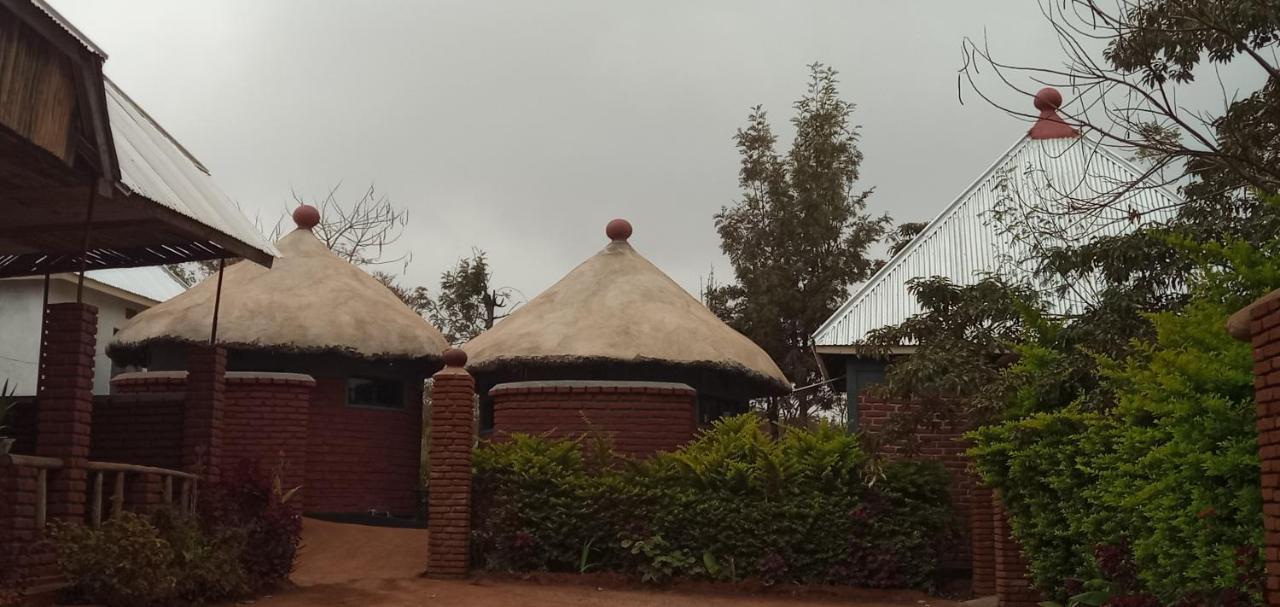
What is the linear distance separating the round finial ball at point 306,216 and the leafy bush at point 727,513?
7.13m

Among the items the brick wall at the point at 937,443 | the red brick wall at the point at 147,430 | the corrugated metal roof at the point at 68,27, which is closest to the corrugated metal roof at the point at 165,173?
the corrugated metal roof at the point at 68,27

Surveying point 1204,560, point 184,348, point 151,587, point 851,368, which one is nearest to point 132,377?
point 184,348

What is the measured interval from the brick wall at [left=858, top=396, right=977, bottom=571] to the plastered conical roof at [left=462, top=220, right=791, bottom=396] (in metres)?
2.43

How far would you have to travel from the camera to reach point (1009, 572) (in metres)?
11.9

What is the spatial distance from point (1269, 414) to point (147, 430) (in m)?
10.0

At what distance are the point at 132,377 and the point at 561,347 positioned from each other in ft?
19.4

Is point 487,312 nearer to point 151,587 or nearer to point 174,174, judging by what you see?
point 174,174

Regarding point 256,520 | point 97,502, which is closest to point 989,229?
point 256,520

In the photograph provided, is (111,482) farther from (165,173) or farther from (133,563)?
(165,173)

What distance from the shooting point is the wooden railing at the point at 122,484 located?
33.3 ft

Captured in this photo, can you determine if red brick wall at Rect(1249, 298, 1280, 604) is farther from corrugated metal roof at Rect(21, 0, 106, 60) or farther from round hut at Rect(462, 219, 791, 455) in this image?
round hut at Rect(462, 219, 791, 455)

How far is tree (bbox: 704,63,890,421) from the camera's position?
29375 mm

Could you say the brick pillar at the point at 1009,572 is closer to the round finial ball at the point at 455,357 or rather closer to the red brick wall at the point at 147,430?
the round finial ball at the point at 455,357

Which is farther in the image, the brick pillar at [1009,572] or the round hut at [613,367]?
the round hut at [613,367]
